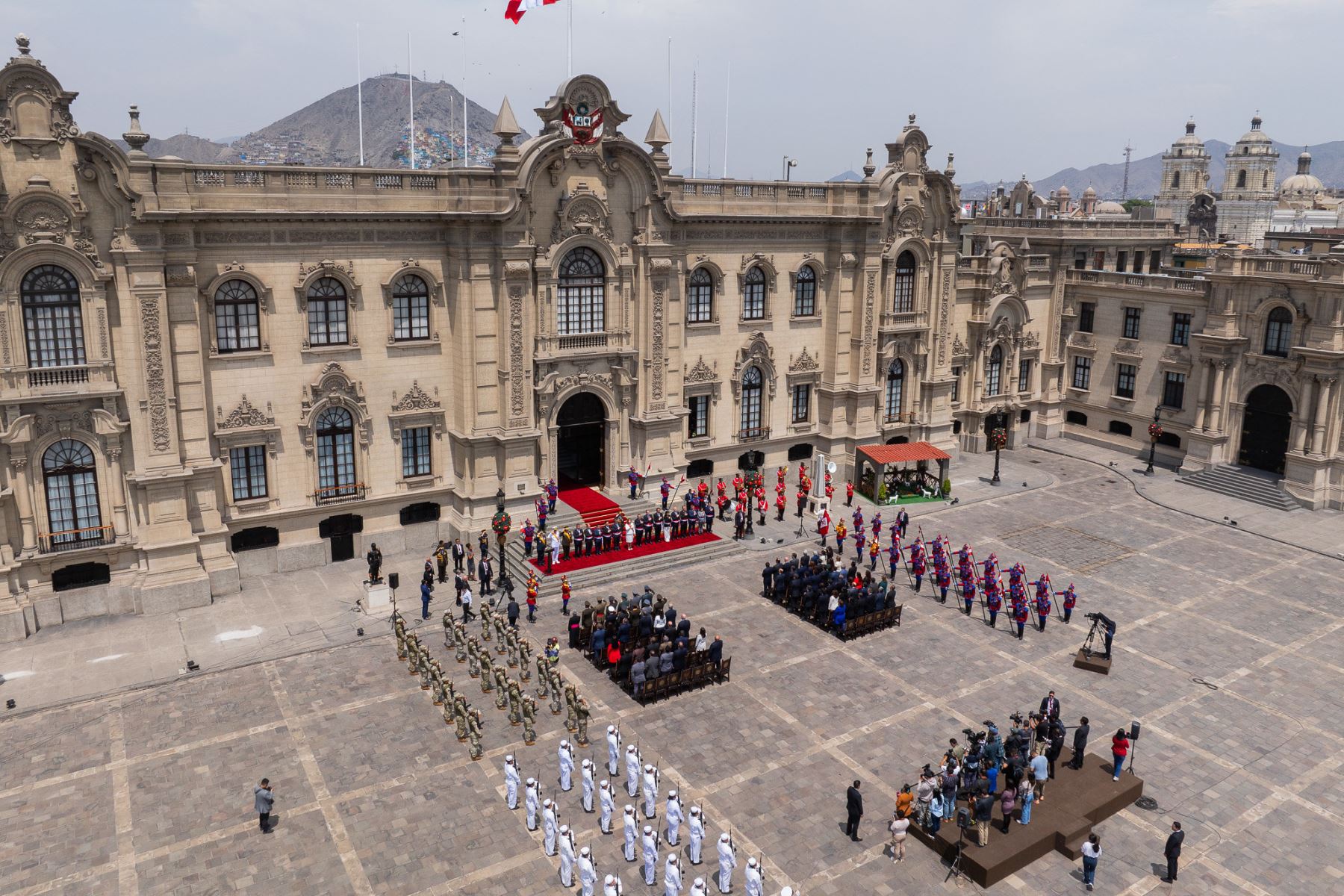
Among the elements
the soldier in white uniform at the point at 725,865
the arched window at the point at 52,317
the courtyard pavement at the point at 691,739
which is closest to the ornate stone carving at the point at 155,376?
the arched window at the point at 52,317

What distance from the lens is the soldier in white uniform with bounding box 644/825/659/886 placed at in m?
22.4

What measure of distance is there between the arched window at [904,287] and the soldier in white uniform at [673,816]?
111ft

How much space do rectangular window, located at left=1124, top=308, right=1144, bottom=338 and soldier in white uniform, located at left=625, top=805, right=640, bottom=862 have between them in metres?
47.5

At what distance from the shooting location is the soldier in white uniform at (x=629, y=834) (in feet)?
76.9

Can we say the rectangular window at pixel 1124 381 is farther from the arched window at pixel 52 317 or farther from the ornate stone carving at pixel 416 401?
the arched window at pixel 52 317

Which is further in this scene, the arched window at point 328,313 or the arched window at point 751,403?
the arched window at point 751,403

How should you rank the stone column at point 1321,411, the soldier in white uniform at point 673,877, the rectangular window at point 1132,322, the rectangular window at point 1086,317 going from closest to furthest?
the soldier in white uniform at point 673,877
the stone column at point 1321,411
the rectangular window at point 1132,322
the rectangular window at point 1086,317

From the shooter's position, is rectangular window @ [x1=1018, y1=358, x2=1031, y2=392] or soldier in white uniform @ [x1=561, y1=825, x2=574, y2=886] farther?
rectangular window @ [x1=1018, y1=358, x2=1031, y2=392]

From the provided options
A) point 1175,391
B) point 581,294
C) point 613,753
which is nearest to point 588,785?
point 613,753

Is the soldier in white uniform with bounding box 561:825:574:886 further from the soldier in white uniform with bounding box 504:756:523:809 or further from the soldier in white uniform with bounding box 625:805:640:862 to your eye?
the soldier in white uniform with bounding box 504:756:523:809

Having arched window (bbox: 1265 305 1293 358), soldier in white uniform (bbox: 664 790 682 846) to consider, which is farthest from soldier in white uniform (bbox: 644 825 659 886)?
arched window (bbox: 1265 305 1293 358)

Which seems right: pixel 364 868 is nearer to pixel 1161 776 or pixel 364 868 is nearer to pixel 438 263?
pixel 1161 776

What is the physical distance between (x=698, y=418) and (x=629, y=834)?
Answer: 1073 inches

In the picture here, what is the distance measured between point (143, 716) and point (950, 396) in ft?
140
